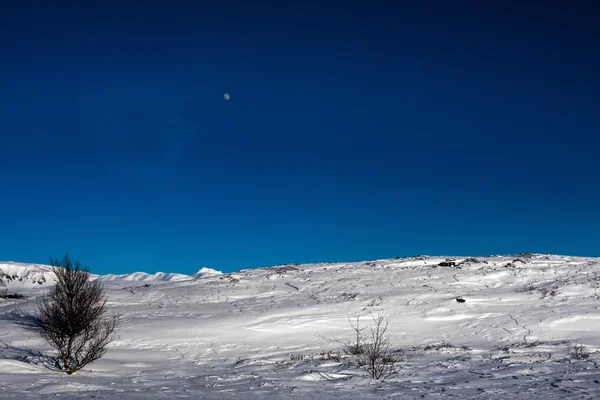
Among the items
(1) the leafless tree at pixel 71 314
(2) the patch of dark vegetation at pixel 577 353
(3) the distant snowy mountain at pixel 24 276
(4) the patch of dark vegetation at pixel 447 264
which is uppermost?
(3) the distant snowy mountain at pixel 24 276

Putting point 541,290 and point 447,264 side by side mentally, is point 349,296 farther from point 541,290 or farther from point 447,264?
point 447,264

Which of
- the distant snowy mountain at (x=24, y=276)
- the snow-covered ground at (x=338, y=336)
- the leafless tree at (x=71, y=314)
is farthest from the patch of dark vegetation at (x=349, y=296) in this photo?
the distant snowy mountain at (x=24, y=276)

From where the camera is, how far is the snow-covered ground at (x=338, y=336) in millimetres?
11133

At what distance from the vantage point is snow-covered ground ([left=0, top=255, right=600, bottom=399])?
36.5 feet

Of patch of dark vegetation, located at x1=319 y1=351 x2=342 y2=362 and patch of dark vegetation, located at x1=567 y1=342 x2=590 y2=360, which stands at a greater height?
patch of dark vegetation, located at x1=319 y1=351 x2=342 y2=362

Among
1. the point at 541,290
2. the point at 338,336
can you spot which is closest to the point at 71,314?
the point at 338,336

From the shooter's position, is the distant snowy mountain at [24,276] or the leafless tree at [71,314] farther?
the distant snowy mountain at [24,276]

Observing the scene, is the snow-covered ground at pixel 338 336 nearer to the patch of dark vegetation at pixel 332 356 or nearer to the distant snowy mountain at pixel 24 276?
the patch of dark vegetation at pixel 332 356

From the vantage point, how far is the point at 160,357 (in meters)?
18.6

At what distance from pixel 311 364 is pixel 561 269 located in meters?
25.0

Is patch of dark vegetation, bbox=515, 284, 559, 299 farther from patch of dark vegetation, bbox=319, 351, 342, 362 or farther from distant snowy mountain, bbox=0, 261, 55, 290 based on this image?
distant snowy mountain, bbox=0, 261, 55, 290

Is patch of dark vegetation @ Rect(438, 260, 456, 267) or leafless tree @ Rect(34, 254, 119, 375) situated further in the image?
patch of dark vegetation @ Rect(438, 260, 456, 267)

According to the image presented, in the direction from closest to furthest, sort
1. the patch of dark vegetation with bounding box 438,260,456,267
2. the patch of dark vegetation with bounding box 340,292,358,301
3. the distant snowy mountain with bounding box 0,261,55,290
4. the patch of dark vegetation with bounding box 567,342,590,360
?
the patch of dark vegetation with bounding box 567,342,590,360 → the patch of dark vegetation with bounding box 340,292,358,301 → the patch of dark vegetation with bounding box 438,260,456,267 → the distant snowy mountain with bounding box 0,261,55,290

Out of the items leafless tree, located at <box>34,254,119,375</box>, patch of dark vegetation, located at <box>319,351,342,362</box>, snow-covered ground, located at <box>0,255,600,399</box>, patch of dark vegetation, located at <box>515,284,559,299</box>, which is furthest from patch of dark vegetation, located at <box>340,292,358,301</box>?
leafless tree, located at <box>34,254,119,375</box>
